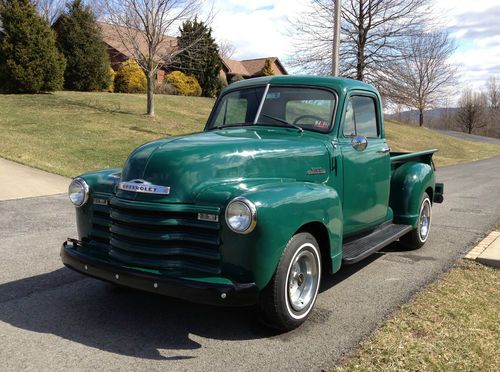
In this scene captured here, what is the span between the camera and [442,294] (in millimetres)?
4355

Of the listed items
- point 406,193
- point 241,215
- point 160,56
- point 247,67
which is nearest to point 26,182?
point 406,193

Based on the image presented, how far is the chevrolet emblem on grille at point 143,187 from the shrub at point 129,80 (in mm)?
28532

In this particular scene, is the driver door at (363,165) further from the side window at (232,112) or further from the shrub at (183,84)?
the shrub at (183,84)

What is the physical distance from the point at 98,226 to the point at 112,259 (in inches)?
18.3

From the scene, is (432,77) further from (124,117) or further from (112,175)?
(112,175)

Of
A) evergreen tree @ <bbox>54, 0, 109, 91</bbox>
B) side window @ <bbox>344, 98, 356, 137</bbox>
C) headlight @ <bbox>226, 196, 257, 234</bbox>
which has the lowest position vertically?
headlight @ <bbox>226, 196, 257, 234</bbox>

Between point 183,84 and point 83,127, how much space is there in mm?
16571

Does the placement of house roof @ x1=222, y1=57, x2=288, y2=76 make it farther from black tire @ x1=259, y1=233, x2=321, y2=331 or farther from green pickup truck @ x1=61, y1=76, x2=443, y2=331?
black tire @ x1=259, y1=233, x2=321, y2=331

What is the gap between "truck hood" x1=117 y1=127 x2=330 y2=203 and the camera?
3.36 m

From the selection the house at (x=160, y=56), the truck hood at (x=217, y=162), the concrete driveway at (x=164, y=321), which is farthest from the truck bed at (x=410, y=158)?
the house at (x=160, y=56)

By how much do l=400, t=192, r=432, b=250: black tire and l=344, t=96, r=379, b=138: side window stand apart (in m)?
1.34

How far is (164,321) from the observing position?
376 cm

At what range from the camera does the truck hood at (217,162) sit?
336 centimetres

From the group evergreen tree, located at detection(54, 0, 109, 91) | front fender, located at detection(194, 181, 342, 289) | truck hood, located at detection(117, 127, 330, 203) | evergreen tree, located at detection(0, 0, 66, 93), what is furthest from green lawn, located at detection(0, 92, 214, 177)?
front fender, located at detection(194, 181, 342, 289)
